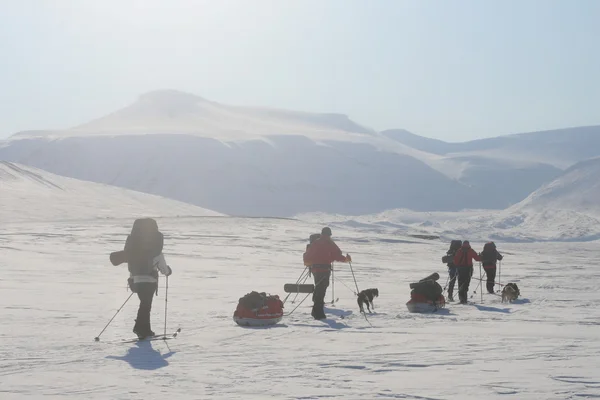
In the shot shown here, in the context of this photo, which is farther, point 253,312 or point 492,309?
point 492,309

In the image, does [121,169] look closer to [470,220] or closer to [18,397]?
[470,220]

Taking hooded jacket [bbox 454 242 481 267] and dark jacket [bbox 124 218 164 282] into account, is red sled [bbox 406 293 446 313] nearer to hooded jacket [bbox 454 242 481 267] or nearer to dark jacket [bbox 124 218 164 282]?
hooded jacket [bbox 454 242 481 267]

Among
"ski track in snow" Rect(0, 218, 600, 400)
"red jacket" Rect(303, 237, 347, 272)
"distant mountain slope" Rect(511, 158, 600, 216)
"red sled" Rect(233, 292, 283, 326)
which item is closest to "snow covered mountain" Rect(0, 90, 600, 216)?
"distant mountain slope" Rect(511, 158, 600, 216)

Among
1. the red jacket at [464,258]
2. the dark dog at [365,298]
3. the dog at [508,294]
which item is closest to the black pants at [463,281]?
the red jacket at [464,258]

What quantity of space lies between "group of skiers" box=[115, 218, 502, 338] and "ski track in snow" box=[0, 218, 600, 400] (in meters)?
0.51

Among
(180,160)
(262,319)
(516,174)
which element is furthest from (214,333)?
(516,174)

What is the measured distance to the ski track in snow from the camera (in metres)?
7.55

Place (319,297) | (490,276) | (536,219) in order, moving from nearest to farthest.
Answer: (319,297) → (490,276) → (536,219)

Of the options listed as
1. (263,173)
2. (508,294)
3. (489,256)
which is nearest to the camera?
(508,294)

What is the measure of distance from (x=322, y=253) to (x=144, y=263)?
4.06 metres

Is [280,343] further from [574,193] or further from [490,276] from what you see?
[574,193]

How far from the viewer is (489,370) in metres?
8.45

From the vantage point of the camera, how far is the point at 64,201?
65.9 metres

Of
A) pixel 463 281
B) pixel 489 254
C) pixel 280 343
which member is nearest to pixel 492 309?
pixel 463 281
